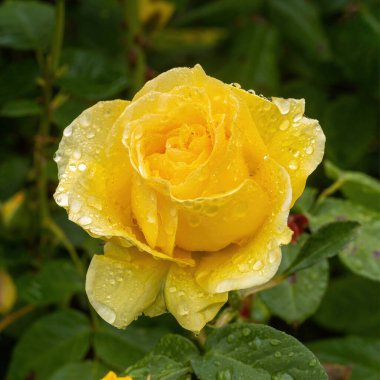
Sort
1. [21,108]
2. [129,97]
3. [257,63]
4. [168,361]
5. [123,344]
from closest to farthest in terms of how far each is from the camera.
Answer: [168,361] → [123,344] → [21,108] → [129,97] → [257,63]

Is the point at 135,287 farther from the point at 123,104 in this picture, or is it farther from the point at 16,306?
the point at 16,306

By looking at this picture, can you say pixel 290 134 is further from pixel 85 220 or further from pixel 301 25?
pixel 301 25

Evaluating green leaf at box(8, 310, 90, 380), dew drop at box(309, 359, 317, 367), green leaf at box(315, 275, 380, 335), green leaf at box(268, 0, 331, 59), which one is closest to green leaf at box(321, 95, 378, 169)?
green leaf at box(268, 0, 331, 59)

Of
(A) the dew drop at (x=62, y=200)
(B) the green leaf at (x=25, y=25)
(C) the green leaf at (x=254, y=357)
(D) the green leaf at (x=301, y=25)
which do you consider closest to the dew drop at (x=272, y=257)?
(C) the green leaf at (x=254, y=357)

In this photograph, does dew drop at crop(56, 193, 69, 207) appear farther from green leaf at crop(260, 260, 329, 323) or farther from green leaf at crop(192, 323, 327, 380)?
green leaf at crop(260, 260, 329, 323)

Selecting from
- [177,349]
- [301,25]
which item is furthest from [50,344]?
[301,25]

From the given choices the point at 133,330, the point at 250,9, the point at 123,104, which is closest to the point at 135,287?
the point at 123,104
